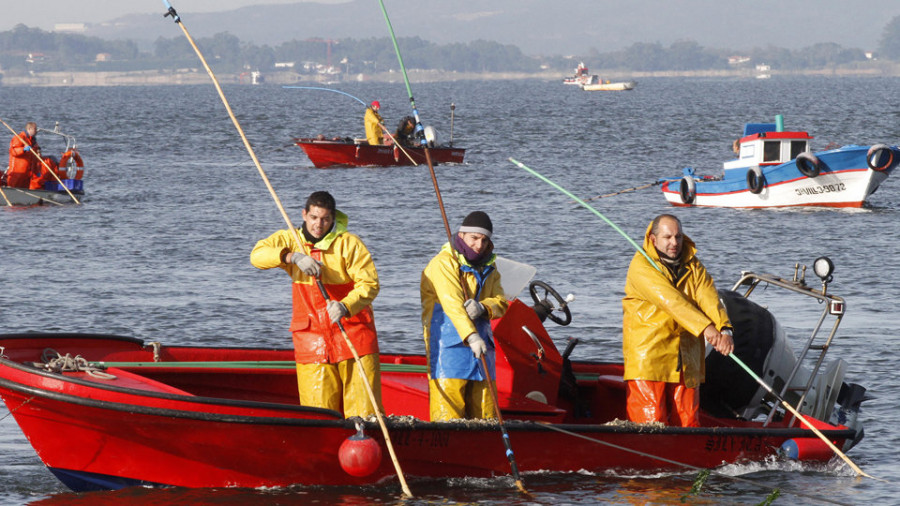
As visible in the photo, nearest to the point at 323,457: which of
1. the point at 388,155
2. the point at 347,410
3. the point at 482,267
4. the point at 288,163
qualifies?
the point at 347,410

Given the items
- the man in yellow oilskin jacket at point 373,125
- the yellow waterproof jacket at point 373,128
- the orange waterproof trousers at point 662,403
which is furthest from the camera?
the yellow waterproof jacket at point 373,128

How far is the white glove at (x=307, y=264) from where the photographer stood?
7.69 m

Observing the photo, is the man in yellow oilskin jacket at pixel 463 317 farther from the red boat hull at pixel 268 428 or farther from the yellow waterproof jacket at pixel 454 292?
the red boat hull at pixel 268 428

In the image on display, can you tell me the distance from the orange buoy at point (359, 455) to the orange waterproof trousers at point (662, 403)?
1873mm

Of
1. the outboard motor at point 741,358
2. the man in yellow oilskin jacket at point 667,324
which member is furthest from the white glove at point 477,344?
the outboard motor at point 741,358

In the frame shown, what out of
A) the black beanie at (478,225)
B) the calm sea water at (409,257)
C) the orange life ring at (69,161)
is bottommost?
the calm sea water at (409,257)

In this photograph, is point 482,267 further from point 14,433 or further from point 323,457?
point 14,433

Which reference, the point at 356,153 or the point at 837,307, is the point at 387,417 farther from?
the point at 356,153

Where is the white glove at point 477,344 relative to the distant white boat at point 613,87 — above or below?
above

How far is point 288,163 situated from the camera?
36969mm

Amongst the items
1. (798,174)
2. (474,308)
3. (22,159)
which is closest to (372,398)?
(474,308)

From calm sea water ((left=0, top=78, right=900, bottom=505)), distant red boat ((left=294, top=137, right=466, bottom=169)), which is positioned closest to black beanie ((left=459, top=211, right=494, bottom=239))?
calm sea water ((left=0, top=78, right=900, bottom=505))

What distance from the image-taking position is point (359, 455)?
7969 mm

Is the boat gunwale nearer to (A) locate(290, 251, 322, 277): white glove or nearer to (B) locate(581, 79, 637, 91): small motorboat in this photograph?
(A) locate(290, 251, 322, 277): white glove
